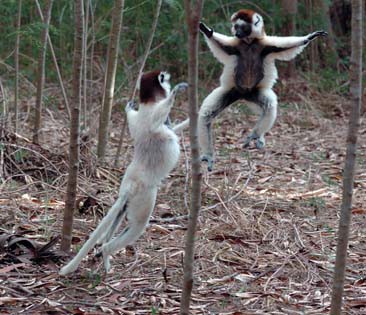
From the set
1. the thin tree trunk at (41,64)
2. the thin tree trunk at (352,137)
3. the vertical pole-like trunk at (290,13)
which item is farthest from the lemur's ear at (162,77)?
the vertical pole-like trunk at (290,13)

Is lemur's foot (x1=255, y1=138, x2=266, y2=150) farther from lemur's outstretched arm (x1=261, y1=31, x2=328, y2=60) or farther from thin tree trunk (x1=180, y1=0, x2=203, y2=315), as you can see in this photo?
thin tree trunk (x1=180, y1=0, x2=203, y2=315)

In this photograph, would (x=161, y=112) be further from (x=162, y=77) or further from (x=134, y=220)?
(x=134, y=220)

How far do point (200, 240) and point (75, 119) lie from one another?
1.58 metres

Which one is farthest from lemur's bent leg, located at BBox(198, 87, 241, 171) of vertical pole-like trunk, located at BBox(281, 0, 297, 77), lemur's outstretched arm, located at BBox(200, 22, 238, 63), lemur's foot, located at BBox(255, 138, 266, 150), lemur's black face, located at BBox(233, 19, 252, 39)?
vertical pole-like trunk, located at BBox(281, 0, 297, 77)

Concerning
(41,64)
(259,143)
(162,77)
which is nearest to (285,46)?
(259,143)

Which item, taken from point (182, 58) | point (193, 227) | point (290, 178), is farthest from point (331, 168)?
point (193, 227)

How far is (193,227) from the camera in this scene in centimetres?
347

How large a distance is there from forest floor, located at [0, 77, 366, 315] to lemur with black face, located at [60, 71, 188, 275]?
31 cm

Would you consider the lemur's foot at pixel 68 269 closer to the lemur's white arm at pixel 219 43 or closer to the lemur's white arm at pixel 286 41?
the lemur's white arm at pixel 219 43

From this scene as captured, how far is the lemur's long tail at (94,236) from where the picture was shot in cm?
447

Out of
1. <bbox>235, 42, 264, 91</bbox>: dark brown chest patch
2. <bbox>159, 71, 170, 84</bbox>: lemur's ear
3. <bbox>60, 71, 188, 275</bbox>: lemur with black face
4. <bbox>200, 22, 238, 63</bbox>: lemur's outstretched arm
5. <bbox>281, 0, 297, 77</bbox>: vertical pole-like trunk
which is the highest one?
<bbox>281, 0, 297, 77</bbox>: vertical pole-like trunk

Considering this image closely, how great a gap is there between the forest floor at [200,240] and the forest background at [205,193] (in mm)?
13

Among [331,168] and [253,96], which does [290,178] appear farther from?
[253,96]

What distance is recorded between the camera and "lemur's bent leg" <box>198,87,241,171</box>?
575 cm
